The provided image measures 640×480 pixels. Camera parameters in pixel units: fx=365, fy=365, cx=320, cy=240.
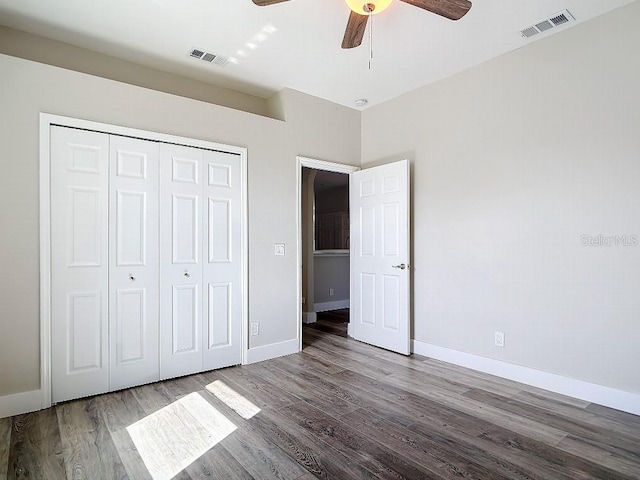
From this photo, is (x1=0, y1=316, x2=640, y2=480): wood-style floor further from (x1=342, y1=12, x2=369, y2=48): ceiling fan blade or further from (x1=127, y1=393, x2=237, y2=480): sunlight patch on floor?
(x1=342, y1=12, x2=369, y2=48): ceiling fan blade

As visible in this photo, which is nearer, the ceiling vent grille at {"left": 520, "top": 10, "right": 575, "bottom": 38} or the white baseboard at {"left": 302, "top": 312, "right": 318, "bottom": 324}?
the ceiling vent grille at {"left": 520, "top": 10, "right": 575, "bottom": 38}

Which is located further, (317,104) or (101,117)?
(317,104)

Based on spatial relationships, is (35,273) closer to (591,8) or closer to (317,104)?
(317,104)

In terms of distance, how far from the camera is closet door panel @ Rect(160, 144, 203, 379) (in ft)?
10.5

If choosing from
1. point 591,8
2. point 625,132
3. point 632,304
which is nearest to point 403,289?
point 632,304

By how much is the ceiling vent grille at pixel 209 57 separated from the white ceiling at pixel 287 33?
6 cm

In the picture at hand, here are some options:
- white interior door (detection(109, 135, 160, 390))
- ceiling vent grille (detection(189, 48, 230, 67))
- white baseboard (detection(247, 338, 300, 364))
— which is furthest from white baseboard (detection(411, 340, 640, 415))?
ceiling vent grille (detection(189, 48, 230, 67))

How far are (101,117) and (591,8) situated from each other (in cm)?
379

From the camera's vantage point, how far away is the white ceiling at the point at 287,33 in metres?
2.63

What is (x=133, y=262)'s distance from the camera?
10.0 ft

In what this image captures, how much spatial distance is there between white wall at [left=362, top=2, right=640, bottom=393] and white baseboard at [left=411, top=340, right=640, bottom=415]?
0.20ft

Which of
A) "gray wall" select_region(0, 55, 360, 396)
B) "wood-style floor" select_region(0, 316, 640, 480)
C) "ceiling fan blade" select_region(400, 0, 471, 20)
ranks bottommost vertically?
"wood-style floor" select_region(0, 316, 640, 480)

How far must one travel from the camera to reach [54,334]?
2.71m

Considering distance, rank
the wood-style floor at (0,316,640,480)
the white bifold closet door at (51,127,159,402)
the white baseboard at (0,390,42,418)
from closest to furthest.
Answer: the wood-style floor at (0,316,640,480)
the white baseboard at (0,390,42,418)
the white bifold closet door at (51,127,159,402)
